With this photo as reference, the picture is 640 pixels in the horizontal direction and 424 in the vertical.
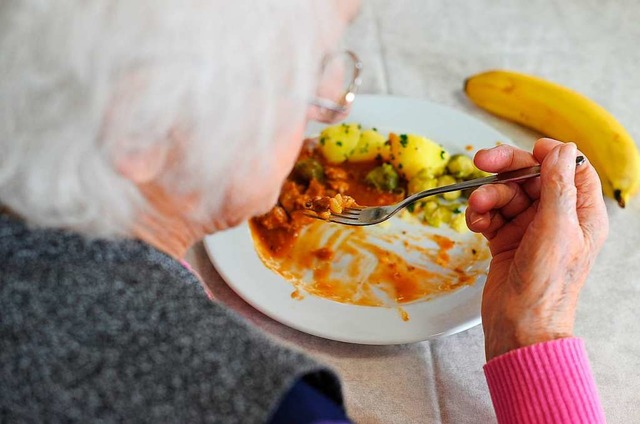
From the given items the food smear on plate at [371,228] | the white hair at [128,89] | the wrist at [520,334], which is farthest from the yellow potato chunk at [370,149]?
the white hair at [128,89]

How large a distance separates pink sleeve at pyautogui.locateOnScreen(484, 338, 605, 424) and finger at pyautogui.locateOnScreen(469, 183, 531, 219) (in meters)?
0.29

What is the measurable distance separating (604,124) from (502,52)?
1.50 ft

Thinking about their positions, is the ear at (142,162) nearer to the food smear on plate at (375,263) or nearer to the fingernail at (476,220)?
the food smear on plate at (375,263)

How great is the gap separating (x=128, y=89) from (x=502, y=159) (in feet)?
2.36

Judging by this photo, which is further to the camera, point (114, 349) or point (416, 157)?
point (416, 157)

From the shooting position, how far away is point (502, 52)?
1.85m

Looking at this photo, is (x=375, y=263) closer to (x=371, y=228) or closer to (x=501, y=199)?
(x=371, y=228)

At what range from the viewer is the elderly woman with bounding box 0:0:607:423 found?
0.66 metres

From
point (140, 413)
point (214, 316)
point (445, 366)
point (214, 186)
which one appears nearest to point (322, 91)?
point (214, 186)

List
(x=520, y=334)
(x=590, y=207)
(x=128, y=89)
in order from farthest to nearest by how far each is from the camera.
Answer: (x=590, y=207), (x=520, y=334), (x=128, y=89)

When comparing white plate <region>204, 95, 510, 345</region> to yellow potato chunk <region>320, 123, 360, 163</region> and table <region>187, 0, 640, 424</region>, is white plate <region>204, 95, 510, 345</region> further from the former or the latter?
yellow potato chunk <region>320, 123, 360, 163</region>

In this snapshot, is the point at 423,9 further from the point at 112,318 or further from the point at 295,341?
the point at 112,318

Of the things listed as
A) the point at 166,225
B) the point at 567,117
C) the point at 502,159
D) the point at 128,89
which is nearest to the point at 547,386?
the point at 502,159

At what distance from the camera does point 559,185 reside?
102 cm
